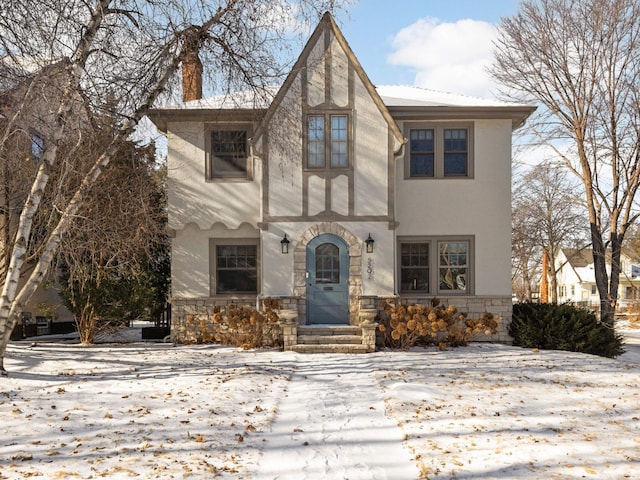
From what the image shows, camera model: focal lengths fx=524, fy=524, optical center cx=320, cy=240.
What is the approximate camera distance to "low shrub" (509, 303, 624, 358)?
13.0 meters

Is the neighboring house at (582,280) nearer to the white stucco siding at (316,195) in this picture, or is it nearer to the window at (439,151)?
the window at (439,151)

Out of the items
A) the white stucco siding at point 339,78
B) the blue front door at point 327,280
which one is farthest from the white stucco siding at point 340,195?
the white stucco siding at point 339,78

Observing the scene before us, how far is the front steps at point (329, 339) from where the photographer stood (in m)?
12.0

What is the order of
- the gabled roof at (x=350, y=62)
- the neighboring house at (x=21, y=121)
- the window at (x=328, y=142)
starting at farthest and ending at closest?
1. the window at (x=328, y=142)
2. the gabled roof at (x=350, y=62)
3. the neighboring house at (x=21, y=121)

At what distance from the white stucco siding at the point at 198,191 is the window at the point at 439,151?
4127 mm

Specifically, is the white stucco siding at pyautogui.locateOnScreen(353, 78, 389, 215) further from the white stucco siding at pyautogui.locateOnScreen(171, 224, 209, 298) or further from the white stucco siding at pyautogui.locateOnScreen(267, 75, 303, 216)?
the white stucco siding at pyautogui.locateOnScreen(171, 224, 209, 298)

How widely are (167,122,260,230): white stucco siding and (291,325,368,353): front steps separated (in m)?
3.23

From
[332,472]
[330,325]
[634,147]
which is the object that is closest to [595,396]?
[332,472]

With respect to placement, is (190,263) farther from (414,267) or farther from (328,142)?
(414,267)

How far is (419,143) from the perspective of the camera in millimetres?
13852

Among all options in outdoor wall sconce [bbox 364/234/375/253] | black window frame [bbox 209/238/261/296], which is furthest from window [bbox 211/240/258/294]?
outdoor wall sconce [bbox 364/234/375/253]

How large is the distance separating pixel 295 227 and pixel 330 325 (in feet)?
8.41

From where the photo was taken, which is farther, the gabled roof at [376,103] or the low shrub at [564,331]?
the low shrub at [564,331]

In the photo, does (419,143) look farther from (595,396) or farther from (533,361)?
(595,396)
